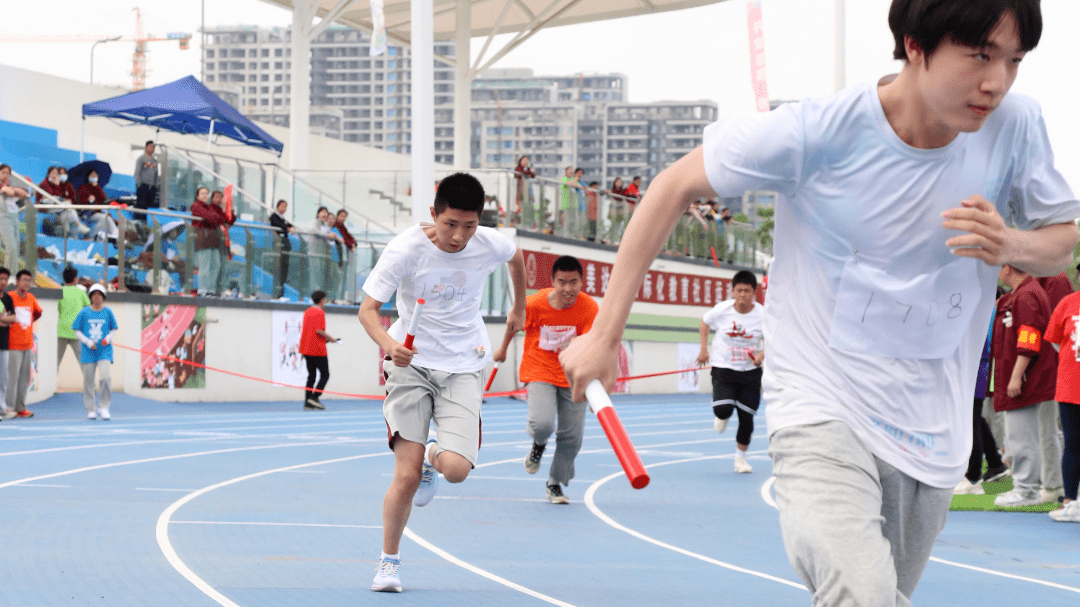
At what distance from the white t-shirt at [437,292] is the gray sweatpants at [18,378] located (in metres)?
12.2

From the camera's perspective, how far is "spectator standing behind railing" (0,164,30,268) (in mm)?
18906

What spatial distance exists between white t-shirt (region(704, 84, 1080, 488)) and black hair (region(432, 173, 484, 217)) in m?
3.63

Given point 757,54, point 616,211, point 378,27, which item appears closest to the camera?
point 757,54

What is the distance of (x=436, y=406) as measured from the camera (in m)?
6.95

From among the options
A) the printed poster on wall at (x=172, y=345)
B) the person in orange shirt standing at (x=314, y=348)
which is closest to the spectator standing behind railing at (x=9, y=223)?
the printed poster on wall at (x=172, y=345)

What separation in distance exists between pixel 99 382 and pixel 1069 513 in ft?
44.9

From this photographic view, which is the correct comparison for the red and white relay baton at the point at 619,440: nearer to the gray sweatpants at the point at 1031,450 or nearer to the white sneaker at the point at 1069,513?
the white sneaker at the point at 1069,513

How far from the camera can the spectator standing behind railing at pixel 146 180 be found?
74.8ft

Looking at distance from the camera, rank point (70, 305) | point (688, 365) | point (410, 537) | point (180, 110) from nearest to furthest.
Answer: point (410, 537) < point (70, 305) < point (180, 110) < point (688, 365)

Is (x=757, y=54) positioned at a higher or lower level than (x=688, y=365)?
higher

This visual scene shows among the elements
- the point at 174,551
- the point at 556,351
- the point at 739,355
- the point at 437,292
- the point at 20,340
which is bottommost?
the point at 174,551

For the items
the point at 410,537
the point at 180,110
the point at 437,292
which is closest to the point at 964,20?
the point at 437,292

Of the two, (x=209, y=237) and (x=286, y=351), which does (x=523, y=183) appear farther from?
(x=209, y=237)

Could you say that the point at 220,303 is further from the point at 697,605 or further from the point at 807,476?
the point at 807,476
